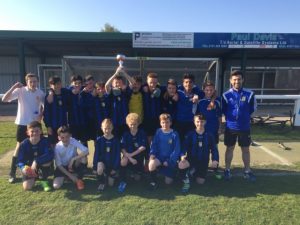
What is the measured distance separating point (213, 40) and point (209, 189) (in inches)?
309

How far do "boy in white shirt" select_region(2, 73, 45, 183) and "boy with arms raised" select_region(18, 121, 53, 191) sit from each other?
245 mm

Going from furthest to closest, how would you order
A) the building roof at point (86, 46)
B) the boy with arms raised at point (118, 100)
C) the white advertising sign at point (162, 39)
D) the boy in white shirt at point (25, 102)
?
the building roof at point (86, 46)
the white advertising sign at point (162, 39)
the boy with arms raised at point (118, 100)
the boy in white shirt at point (25, 102)

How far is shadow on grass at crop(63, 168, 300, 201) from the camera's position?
12.0ft

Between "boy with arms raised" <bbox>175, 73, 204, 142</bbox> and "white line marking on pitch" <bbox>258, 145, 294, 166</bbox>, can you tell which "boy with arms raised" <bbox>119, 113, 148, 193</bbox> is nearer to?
"boy with arms raised" <bbox>175, 73, 204, 142</bbox>

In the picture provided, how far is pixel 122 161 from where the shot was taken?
4016mm

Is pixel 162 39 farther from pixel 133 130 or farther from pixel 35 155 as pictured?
pixel 35 155

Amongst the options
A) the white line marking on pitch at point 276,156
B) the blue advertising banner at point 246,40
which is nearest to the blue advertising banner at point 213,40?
the blue advertising banner at point 246,40

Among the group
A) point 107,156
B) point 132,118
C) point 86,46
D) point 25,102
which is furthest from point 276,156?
point 86,46

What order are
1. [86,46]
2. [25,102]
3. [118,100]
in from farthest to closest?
1. [86,46]
2. [118,100]
3. [25,102]

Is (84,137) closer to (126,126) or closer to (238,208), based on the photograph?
(126,126)

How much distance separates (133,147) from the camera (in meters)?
4.16

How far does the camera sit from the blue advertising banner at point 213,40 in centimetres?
1028

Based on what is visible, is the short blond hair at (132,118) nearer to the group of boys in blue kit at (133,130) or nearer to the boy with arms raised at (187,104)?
the group of boys in blue kit at (133,130)

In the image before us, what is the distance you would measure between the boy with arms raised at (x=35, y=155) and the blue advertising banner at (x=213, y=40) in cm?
699
